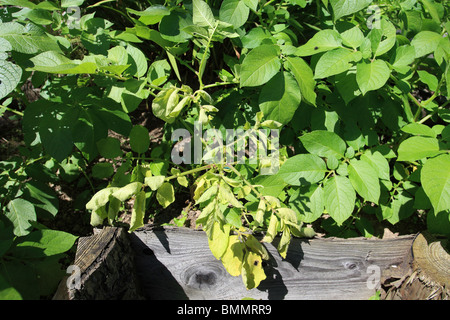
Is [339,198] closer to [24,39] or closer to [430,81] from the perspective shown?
[430,81]

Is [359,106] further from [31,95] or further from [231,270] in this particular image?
[31,95]

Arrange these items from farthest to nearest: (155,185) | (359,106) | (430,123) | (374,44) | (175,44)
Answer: (430,123) < (175,44) < (359,106) < (374,44) < (155,185)

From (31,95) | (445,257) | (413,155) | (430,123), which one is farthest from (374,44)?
(31,95)

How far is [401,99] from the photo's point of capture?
1.18m

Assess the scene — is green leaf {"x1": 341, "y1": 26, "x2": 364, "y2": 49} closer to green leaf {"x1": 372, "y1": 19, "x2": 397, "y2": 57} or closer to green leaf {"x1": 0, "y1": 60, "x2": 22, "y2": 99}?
green leaf {"x1": 372, "y1": 19, "x2": 397, "y2": 57}

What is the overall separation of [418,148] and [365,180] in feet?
0.64

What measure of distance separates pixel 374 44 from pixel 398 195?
578mm

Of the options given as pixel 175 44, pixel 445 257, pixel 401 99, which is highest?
pixel 175 44

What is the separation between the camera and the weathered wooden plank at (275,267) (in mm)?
1112

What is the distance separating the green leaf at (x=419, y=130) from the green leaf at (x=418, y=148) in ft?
0.12

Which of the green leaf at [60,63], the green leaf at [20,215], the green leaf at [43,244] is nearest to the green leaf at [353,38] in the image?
the green leaf at [60,63]

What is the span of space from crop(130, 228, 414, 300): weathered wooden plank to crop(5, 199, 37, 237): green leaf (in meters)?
0.35

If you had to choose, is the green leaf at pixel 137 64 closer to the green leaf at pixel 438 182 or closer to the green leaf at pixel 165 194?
the green leaf at pixel 165 194

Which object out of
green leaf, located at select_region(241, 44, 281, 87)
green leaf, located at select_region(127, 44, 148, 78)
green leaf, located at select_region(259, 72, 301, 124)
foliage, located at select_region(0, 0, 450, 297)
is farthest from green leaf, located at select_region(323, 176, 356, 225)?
green leaf, located at select_region(127, 44, 148, 78)
